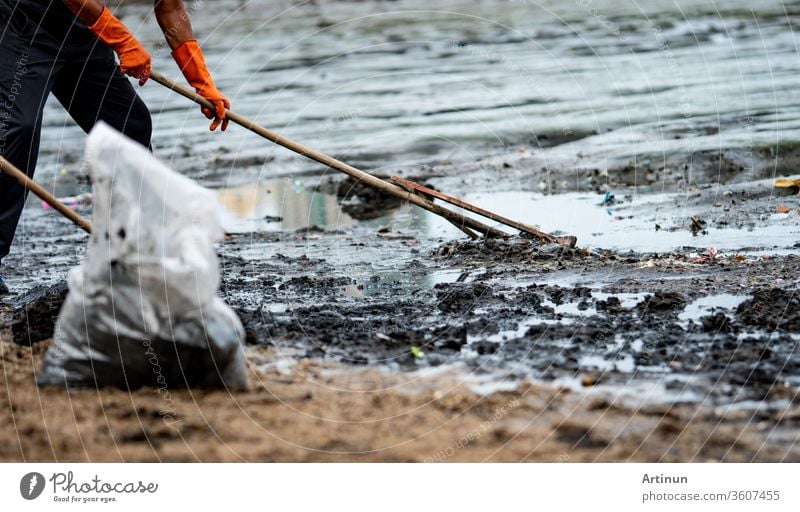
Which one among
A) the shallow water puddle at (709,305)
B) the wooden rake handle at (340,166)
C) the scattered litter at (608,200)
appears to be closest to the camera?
the shallow water puddle at (709,305)

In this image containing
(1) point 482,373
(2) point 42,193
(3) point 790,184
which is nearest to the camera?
(1) point 482,373

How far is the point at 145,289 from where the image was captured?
3.60 metres

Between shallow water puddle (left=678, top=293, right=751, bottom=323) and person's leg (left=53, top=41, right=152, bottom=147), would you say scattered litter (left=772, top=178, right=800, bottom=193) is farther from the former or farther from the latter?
person's leg (left=53, top=41, right=152, bottom=147)

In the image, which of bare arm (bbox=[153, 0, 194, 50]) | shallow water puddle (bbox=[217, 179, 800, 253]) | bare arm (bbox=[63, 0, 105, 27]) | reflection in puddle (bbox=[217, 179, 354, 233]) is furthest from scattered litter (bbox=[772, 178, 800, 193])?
bare arm (bbox=[63, 0, 105, 27])

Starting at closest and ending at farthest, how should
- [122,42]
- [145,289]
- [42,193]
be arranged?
[145,289] < [42,193] < [122,42]

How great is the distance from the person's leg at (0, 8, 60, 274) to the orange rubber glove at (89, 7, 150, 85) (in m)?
0.29

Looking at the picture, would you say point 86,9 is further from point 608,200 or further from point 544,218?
point 608,200

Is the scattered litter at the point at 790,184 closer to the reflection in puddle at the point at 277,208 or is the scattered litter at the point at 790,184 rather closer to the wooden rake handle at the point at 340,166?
the wooden rake handle at the point at 340,166

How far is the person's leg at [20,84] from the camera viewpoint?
515cm

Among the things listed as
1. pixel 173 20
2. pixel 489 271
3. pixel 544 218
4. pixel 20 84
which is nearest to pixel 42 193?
pixel 20 84

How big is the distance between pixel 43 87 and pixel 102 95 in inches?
15.3

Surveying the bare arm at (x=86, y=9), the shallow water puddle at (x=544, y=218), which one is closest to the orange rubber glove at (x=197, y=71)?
the bare arm at (x=86, y=9)

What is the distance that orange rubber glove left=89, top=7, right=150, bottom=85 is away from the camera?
5.16 metres

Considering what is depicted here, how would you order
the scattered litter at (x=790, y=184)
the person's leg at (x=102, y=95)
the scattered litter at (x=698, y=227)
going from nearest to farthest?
the person's leg at (x=102, y=95), the scattered litter at (x=698, y=227), the scattered litter at (x=790, y=184)
